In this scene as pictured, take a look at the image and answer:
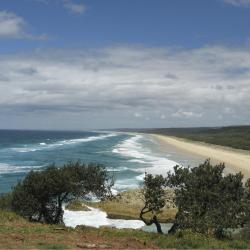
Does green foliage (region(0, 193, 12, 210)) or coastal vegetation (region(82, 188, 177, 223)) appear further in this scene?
coastal vegetation (region(82, 188, 177, 223))

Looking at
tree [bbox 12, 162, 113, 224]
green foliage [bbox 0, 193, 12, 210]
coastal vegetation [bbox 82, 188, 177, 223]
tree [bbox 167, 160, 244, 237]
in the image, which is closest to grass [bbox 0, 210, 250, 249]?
tree [bbox 167, 160, 244, 237]

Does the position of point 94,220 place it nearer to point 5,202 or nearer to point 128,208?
point 128,208

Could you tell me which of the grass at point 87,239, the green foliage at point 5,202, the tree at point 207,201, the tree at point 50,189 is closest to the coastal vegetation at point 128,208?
the green foliage at point 5,202

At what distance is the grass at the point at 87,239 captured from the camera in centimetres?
1833

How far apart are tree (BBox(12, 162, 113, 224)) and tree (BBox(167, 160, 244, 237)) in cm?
601

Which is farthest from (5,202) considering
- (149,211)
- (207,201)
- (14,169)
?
(14,169)

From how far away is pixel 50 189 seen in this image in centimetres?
3156

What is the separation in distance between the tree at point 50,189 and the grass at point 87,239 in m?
8.01

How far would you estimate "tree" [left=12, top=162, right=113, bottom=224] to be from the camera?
103 ft

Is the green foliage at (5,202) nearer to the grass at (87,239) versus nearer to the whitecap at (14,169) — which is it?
the grass at (87,239)

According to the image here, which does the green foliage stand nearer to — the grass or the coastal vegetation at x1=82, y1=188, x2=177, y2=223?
the coastal vegetation at x1=82, y1=188, x2=177, y2=223

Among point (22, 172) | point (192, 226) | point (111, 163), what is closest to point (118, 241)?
point (192, 226)

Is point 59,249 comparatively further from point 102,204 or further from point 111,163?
point 111,163

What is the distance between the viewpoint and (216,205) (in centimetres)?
2830
